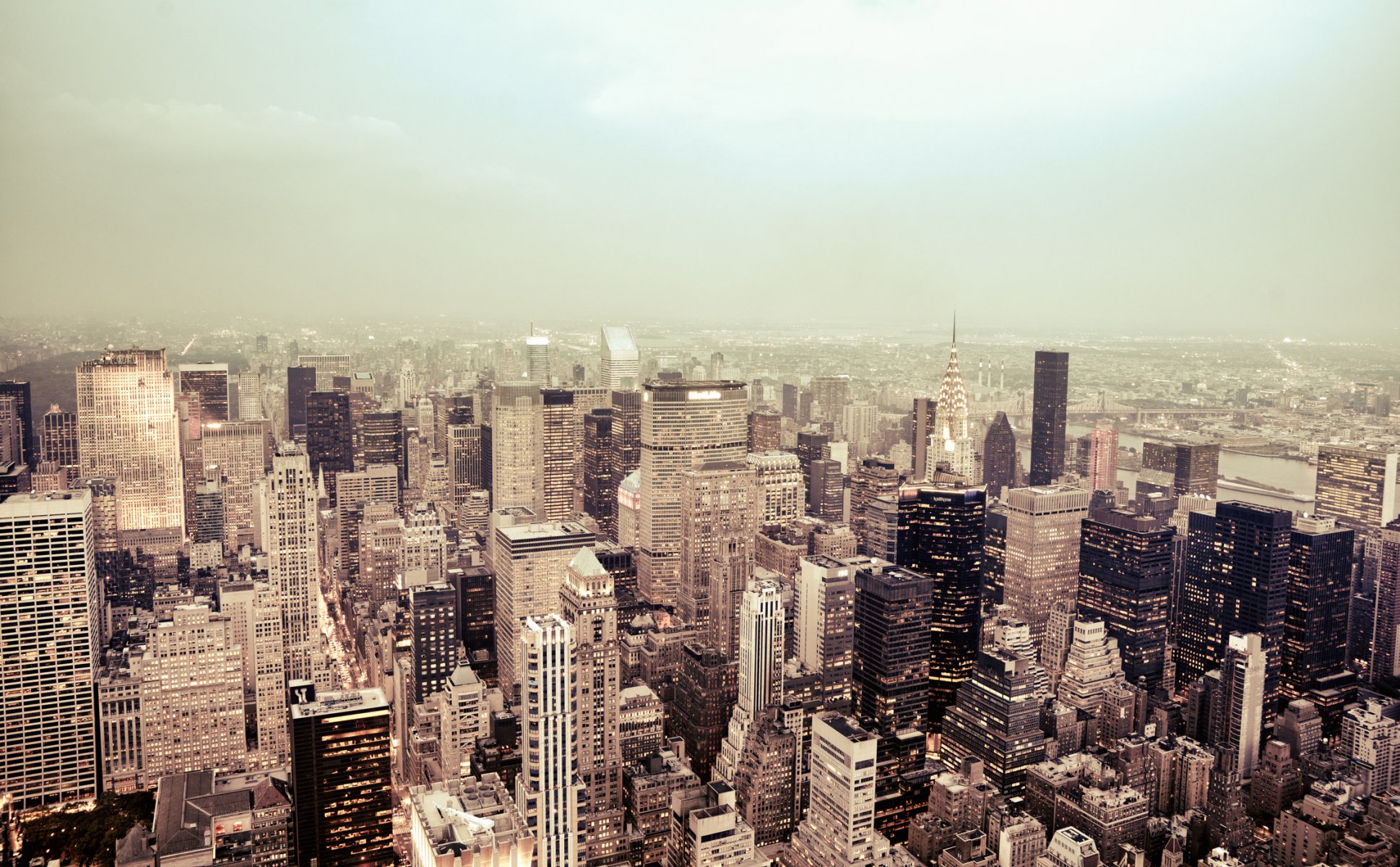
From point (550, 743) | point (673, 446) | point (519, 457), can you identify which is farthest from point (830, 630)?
point (519, 457)

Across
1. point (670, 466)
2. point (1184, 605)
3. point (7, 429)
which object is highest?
point (7, 429)

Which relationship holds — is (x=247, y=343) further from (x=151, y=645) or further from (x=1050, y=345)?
(x=1050, y=345)

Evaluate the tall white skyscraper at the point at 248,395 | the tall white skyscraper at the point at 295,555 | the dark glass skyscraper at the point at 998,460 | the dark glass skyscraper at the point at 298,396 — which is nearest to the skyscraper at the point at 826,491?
the dark glass skyscraper at the point at 998,460

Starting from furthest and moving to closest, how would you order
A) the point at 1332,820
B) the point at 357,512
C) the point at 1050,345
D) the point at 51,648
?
the point at 357,512, the point at 1050,345, the point at 51,648, the point at 1332,820

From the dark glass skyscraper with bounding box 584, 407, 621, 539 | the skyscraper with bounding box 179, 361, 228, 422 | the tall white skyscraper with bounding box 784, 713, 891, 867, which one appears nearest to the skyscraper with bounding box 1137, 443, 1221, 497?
the tall white skyscraper with bounding box 784, 713, 891, 867

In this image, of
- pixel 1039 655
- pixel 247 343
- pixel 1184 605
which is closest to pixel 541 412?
pixel 247 343

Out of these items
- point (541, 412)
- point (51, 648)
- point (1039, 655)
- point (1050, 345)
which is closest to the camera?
point (51, 648)

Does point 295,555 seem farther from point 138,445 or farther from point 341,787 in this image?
point 341,787

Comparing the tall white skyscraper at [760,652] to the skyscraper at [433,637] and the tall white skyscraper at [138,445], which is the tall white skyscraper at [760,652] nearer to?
the skyscraper at [433,637]
